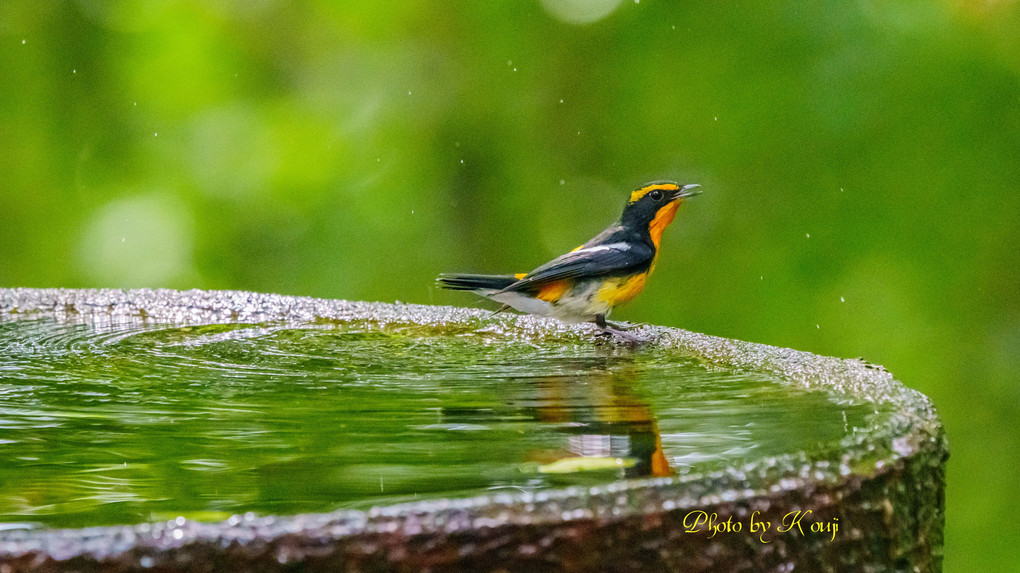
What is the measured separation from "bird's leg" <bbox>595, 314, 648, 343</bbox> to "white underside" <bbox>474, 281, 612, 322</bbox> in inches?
1.4

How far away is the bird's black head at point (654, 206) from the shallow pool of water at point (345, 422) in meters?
0.95

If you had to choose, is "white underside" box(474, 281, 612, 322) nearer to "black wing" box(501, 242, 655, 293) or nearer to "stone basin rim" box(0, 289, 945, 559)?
"black wing" box(501, 242, 655, 293)

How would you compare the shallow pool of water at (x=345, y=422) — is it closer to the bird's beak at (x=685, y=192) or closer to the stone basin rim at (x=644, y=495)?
the stone basin rim at (x=644, y=495)

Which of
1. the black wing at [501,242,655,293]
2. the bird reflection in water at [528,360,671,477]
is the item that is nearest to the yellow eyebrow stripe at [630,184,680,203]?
the black wing at [501,242,655,293]

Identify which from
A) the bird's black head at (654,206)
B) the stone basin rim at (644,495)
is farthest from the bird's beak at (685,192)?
the stone basin rim at (644,495)

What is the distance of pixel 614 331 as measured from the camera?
2.98m

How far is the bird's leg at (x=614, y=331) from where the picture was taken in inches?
114

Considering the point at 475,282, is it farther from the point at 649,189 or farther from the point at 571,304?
the point at 649,189

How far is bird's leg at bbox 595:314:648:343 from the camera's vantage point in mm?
2902

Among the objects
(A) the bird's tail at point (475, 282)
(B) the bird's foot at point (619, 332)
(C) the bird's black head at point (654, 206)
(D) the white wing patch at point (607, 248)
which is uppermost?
(C) the bird's black head at point (654, 206)

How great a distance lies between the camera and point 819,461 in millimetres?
1268

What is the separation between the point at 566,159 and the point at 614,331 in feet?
12.1

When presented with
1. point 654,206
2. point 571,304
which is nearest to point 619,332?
point 571,304

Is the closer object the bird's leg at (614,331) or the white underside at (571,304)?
the bird's leg at (614,331)
